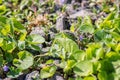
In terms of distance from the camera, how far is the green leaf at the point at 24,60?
7.97ft

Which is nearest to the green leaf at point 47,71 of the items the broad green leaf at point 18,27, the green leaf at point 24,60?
the green leaf at point 24,60

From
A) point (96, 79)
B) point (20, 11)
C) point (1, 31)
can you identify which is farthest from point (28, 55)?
point (20, 11)

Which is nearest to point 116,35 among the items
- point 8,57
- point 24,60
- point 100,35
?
point 100,35

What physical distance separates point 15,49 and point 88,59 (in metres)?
0.56

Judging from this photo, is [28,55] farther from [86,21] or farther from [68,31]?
[86,21]

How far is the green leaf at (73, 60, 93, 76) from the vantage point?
2307mm

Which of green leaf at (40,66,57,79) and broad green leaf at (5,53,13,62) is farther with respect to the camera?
Answer: broad green leaf at (5,53,13,62)

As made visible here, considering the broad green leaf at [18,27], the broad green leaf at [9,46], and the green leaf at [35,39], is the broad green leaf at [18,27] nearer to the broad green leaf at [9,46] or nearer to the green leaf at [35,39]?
the green leaf at [35,39]

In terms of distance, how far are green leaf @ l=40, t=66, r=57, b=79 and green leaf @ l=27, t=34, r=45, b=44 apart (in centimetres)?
26

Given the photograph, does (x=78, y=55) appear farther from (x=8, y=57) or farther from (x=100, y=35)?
(x=8, y=57)

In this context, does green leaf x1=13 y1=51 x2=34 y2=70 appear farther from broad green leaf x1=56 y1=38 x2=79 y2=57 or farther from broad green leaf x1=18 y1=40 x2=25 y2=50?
broad green leaf x1=56 y1=38 x2=79 y2=57

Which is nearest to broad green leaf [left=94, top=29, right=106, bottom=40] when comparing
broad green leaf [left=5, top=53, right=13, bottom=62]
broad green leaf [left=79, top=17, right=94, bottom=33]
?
broad green leaf [left=79, top=17, right=94, bottom=33]

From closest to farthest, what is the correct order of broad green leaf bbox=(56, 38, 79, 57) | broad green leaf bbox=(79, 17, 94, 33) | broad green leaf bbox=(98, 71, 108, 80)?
broad green leaf bbox=(98, 71, 108, 80), broad green leaf bbox=(56, 38, 79, 57), broad green leaf bbox=(79, 17, 94, 33)

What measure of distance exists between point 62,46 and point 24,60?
11.4 inches
